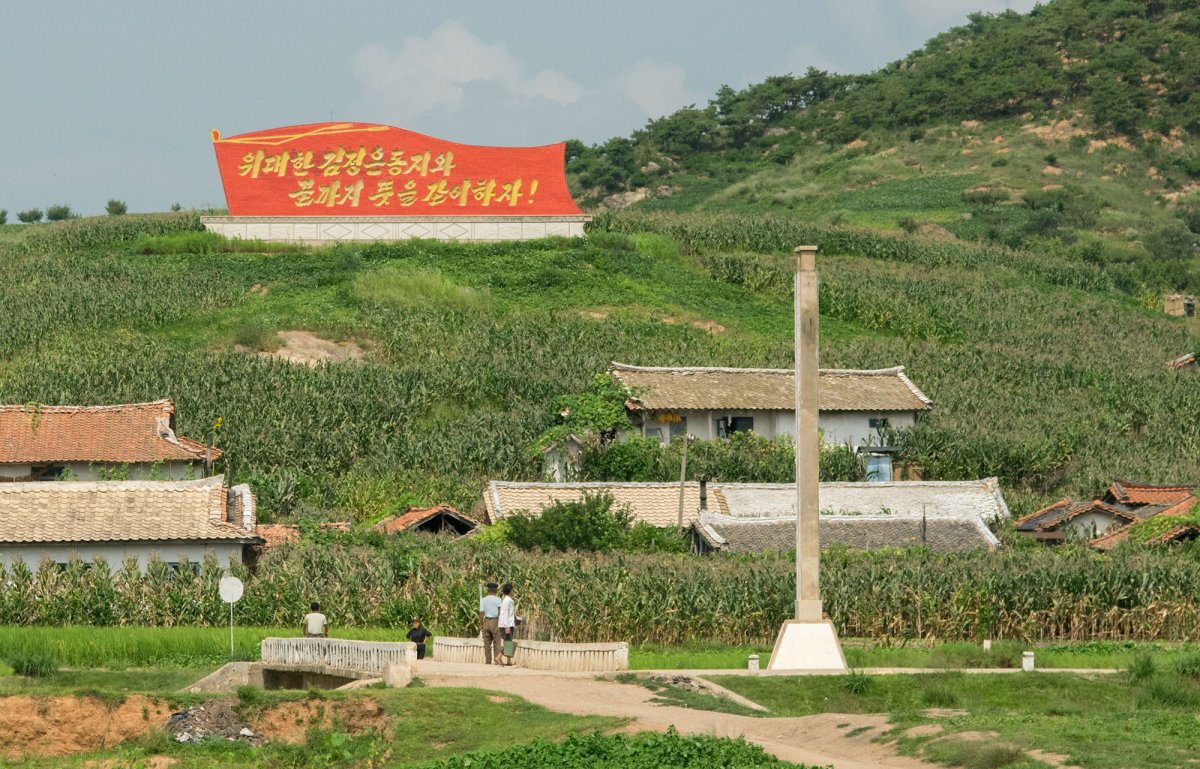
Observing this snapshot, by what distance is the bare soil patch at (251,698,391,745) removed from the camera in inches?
922

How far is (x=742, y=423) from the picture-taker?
181 ft

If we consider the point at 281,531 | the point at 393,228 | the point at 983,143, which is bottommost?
the point at 281,531

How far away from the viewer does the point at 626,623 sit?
114ft

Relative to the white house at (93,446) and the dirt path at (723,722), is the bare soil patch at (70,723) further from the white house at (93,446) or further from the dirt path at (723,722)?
the white house at (93,446)

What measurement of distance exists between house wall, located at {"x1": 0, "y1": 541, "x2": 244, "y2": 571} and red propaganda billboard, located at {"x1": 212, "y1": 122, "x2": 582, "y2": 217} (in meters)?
35.0

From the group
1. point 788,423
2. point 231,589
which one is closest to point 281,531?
point 231,589

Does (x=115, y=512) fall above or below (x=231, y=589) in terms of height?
above

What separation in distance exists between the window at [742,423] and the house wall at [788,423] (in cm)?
12

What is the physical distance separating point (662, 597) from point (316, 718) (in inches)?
486

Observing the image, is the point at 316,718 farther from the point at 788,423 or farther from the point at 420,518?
the point at 788,423

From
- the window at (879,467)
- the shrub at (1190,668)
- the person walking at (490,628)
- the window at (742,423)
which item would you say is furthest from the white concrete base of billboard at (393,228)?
the shrub at (1190,668)

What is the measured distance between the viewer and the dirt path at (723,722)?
2075 cm

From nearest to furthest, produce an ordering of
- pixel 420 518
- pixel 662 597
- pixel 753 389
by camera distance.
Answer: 1. pixel 662 597
2. pixel 420 518
3. pixel 753 389

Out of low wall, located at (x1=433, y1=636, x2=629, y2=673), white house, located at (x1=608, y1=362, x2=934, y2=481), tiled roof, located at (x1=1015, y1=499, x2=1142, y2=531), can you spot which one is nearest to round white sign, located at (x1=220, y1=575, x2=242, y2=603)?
low wall, located at (x1=433, y1=636, x2=629, y2=673)
